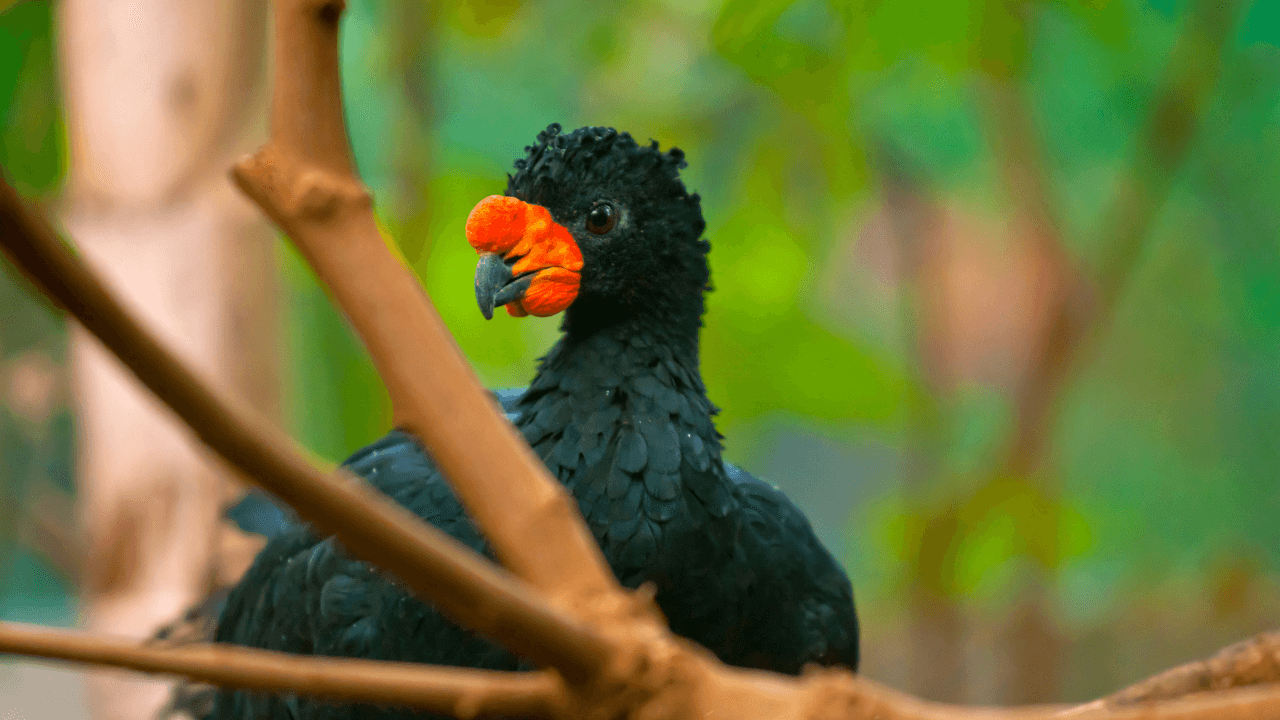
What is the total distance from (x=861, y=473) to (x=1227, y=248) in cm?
204

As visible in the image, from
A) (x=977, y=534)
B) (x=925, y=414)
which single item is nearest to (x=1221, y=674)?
(x=977, y=534)

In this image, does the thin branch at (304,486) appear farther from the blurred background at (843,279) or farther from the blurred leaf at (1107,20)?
the blurred leaf at (1107,20)

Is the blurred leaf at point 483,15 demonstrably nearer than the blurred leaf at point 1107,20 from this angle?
No

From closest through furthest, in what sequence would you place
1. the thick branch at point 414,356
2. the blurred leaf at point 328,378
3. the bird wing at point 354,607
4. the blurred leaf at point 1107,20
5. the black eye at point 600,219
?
the thick branch at point 414,356
the bird wing at point 354,607
the black eye at point 600,219
the blurred leaf at point 1107,20
the blurred leaf at point 328,378

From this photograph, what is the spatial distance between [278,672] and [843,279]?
4711 mm

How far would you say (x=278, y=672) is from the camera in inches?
17.3

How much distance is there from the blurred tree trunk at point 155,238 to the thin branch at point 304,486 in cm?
247

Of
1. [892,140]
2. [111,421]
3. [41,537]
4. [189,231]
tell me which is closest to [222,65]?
[189,231]

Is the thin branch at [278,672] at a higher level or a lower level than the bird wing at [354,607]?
lower

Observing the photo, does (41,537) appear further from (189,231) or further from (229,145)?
(229,145)

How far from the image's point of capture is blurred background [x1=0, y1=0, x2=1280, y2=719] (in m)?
2.79

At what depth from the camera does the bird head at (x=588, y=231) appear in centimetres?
143

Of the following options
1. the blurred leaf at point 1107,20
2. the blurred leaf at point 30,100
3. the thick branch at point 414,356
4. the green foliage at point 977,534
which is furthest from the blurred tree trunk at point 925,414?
the thick branch at point 414,356

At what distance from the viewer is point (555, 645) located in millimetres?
453
